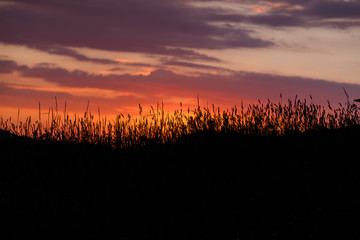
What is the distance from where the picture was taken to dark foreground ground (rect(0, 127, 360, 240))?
5.41m

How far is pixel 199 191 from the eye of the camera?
6.61 m

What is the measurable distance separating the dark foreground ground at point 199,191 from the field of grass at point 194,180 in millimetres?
20

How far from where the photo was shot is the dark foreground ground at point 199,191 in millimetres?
5410

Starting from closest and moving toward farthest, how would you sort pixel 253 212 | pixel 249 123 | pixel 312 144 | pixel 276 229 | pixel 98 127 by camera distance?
pixel 276 229 → pixel 253 212 → pixel 312 144 → pixel 249 123 → pixel 98 127

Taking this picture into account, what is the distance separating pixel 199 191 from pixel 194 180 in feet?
1.42

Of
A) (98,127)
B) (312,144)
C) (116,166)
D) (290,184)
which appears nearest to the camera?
(290,184)

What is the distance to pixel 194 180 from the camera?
277 inches

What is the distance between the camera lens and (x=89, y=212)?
6.54m

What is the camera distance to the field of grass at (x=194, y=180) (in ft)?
18.1

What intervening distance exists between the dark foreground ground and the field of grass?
0.02 meters

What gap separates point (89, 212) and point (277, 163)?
3456 millimetres

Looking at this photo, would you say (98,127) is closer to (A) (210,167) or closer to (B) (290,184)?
(A) (210,167)

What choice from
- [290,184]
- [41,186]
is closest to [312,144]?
[290,184]

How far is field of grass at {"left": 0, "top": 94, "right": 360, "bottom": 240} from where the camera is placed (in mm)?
5520
